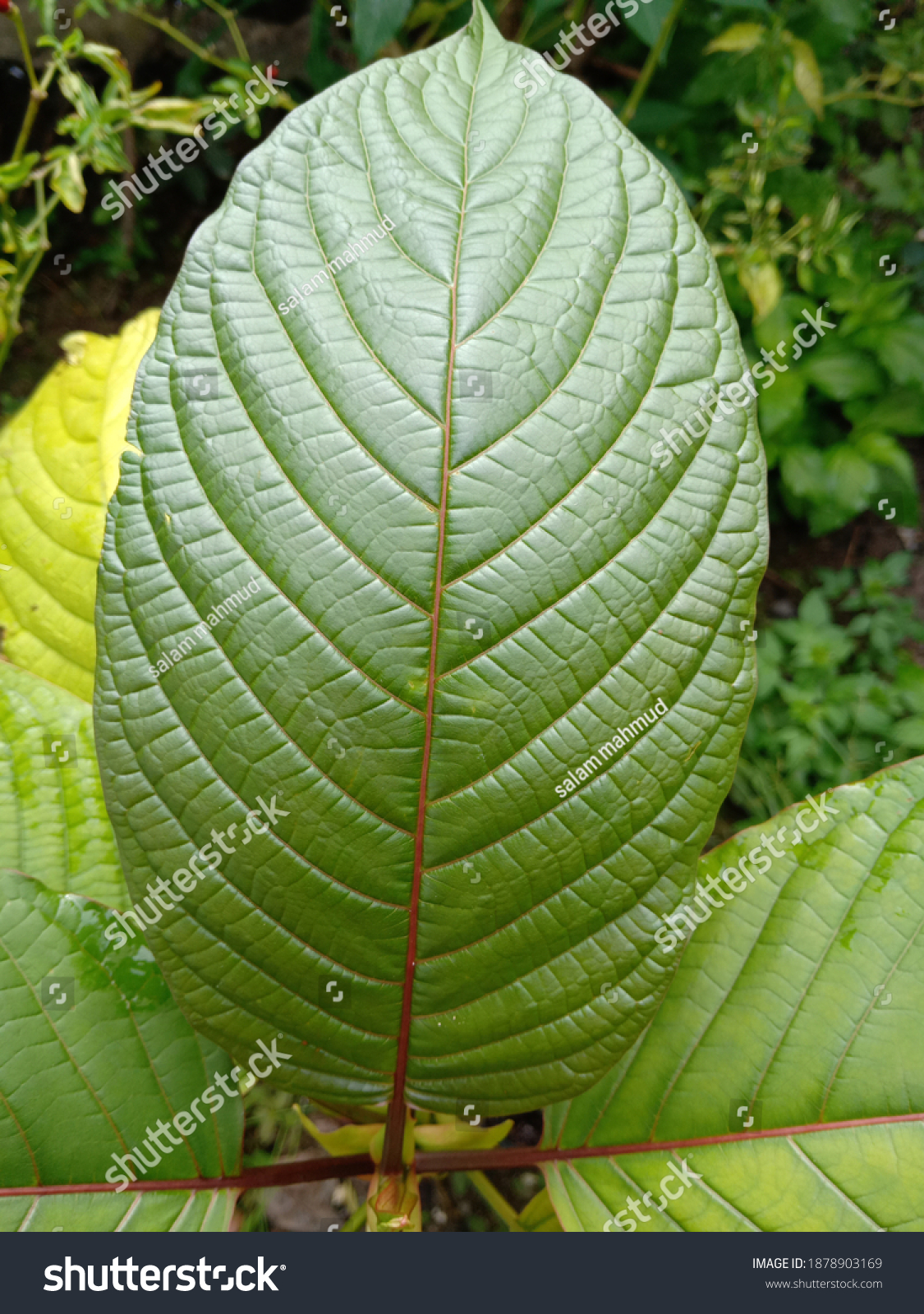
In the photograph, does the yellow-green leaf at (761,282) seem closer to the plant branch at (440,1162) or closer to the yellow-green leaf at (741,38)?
the yellow-green leaf at (741,38)

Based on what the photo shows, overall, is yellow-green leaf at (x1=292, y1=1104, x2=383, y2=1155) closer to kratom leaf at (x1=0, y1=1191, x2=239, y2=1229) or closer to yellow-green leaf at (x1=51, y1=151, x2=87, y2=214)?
kratom leaf at (x1=0, y1=1191, x2=239, y2=1229)

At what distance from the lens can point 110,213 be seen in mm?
1684

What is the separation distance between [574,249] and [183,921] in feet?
1.65

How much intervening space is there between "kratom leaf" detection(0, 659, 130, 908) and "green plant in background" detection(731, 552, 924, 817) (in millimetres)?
1129

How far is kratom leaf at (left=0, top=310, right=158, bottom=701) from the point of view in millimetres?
831

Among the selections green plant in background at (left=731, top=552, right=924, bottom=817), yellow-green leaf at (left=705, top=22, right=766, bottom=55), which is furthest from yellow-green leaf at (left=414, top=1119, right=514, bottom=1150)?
yellow-green leaf at (left=705, top=22, right=766, bottom=55)

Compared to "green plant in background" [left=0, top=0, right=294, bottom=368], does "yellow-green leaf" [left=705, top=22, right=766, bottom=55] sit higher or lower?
higher

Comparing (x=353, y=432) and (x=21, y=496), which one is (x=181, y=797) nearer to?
(x=353, y=432)

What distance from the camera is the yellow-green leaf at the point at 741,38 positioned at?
1.41m

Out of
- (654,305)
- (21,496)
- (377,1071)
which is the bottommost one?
(377,1071)

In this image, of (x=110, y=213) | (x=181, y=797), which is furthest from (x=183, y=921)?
(x=110, y=213)

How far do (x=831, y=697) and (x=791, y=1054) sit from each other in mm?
1058

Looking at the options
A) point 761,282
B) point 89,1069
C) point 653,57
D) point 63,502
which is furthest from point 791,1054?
point 653,57
